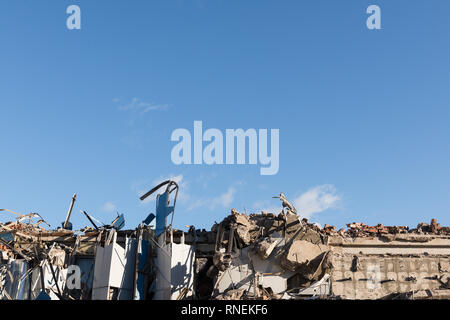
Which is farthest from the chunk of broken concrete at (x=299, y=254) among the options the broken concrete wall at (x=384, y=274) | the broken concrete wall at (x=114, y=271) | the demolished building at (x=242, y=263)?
the broken concrete wall at (x=114, y=271)

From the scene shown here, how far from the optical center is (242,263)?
61.1 feet

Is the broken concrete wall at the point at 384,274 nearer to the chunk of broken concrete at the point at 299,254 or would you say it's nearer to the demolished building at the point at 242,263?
the demolished building at the point at 242,263

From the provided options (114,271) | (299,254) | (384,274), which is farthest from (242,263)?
(384,274)

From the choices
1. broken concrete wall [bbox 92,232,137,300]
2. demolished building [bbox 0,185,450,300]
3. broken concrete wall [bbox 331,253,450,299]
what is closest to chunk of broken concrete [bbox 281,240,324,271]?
demolished building [bbox 0,185,450,300]

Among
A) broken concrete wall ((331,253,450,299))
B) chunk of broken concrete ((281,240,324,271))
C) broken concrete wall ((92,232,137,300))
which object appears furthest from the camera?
broken concrete wall ((331,253,450,299))

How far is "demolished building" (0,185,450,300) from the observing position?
709 inches

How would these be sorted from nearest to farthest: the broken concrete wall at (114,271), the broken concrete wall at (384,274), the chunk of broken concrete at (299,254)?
the broken concrete wall at (114,271)
the chunk of broken concrete at (299,254)
the broken concrete wall at (384,274)

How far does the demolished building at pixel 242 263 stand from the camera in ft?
59.1

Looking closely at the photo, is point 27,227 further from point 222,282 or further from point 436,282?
point 436,282

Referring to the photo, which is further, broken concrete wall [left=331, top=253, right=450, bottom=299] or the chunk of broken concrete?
broken concrete wall [left=331, top=253, right=450, bottom=299]

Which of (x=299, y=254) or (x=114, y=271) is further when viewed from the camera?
(x=299, y=254)

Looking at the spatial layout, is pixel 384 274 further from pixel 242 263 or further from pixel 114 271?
pixel 114 271

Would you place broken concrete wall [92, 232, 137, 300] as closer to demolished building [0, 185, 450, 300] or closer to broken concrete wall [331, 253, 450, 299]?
demolished building [0, 185, 450, 300]
